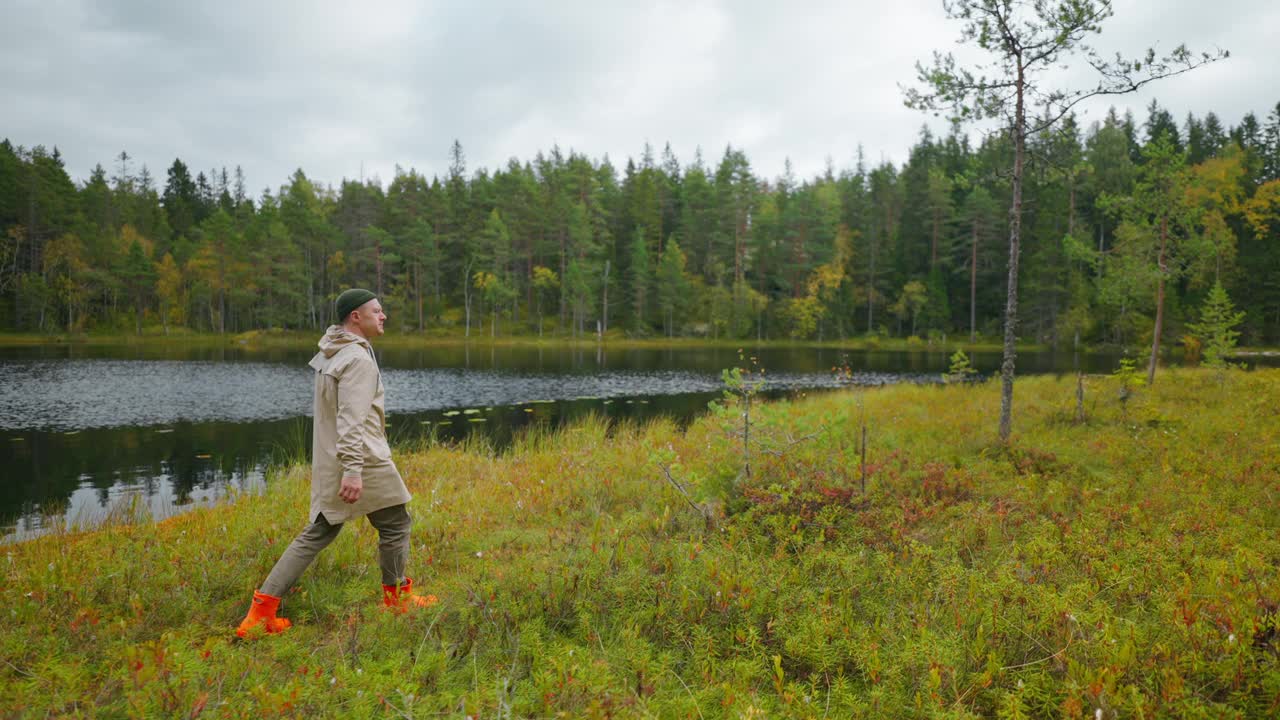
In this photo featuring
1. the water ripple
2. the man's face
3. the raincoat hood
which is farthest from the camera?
the water ripple

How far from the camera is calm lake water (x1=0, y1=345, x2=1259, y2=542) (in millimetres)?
10875

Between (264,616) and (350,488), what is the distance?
115cm

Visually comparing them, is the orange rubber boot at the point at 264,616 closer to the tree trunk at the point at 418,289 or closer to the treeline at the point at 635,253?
the treeline at the point at 635,253

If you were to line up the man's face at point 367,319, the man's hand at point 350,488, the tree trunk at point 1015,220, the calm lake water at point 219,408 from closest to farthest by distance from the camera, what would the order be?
the man's hand at point 350,488 → the man's face at point 367,319 → the tree trunk at point 1015,220 → the calm lake water at point 219,408

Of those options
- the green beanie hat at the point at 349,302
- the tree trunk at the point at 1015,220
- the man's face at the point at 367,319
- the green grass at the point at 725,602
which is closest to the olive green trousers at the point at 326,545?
the green grass at the point at 725,602

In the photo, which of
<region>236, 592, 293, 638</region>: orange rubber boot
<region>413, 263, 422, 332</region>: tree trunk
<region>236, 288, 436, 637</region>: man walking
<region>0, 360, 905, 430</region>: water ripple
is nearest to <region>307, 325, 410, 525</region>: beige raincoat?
<region>236, 288, 436, 637</region>: man walking

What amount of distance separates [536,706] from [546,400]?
19941mm

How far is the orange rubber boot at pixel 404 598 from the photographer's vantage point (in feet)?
14.4

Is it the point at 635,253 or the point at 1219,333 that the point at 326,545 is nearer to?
the point at 1219,333

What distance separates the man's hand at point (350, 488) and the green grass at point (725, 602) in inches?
33.2

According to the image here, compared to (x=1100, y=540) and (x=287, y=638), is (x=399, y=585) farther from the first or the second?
(x=1100, y=540)

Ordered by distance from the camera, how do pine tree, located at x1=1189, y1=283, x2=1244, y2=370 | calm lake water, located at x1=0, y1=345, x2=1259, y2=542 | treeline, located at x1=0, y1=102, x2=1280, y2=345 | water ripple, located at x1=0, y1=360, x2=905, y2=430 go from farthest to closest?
treeline, located at x1=0, y1=102, x2=1280, y2=345
water ripple, located at x1=0, y1=360, x2=905, y2=430
pine tree, located at x1=1189, y1=283, x2=1244, y2=370
calm lake water, located at x1=0, y1=345, x2=1259, y2=542

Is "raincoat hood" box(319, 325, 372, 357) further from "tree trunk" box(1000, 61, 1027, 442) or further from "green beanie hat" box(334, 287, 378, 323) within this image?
"tree trunk" box(1000, 61, 1027, 442)

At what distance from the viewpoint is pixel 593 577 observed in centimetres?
468
